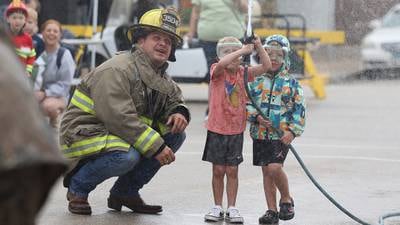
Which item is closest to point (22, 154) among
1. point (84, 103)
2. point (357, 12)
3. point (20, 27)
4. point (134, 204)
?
point (84, 103)

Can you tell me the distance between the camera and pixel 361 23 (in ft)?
25.3

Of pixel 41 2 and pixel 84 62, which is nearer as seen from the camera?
pixel 84 62

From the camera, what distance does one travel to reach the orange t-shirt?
682 centimetres

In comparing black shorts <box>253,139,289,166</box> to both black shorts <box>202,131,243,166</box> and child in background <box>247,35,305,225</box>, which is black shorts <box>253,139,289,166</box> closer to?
child in background <box>247,35,305,225</box>

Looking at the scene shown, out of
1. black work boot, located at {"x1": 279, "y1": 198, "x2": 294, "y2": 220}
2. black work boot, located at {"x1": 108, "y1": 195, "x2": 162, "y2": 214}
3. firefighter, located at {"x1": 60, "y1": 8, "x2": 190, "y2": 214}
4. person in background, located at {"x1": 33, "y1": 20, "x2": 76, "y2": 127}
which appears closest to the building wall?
firefighter, located at {"x1": 60, "y1": 8, "x2": 190, "y2": 214}

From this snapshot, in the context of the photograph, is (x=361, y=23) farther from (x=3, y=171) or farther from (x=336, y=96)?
(x=336, y=96)

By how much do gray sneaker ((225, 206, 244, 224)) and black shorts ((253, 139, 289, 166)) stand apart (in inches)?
13.1

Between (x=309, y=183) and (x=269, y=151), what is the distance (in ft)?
6.00

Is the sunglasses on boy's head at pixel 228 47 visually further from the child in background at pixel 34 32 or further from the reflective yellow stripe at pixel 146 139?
the child in background at pixel 34 32

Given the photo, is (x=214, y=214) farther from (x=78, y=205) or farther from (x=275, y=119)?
(x=78, y=205)

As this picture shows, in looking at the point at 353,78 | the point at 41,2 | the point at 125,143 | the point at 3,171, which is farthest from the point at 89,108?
the point at 353,78

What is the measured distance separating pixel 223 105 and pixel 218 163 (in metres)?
0.35

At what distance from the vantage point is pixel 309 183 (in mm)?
8469

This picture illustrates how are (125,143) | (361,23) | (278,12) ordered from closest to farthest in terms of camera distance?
(125,143), (361,23), (278,12)
